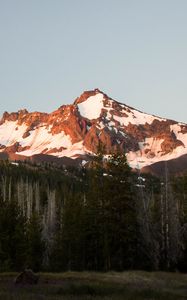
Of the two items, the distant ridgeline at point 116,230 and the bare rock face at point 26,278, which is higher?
the distant ridgeline at point 116,230

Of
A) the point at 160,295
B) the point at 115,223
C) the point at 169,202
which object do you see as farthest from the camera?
the point at 169,202

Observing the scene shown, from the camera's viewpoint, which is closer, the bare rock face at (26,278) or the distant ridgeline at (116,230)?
the bare rock face at (26,278)

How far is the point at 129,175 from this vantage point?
5106 centimetres

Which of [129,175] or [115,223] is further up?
[129,175]

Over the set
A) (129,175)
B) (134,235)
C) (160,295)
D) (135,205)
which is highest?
(129,175)

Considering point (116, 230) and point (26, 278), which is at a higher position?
point (116, 230)

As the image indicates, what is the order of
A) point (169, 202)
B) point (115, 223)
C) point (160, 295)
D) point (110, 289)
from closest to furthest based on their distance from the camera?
point (160, 295)
point (110, 289)
point (115, 223)
point (169, 202)

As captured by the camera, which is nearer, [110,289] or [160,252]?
[110,289]

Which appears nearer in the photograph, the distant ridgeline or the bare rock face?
the bare rock face

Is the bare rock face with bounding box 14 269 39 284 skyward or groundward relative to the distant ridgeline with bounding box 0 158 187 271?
groundward

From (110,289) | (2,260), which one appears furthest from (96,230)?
(110,289)

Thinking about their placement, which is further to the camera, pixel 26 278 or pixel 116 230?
pixel 116 230

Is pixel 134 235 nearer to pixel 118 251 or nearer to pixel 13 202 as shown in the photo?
pixel 118 251

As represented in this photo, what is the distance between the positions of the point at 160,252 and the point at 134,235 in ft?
13.8
